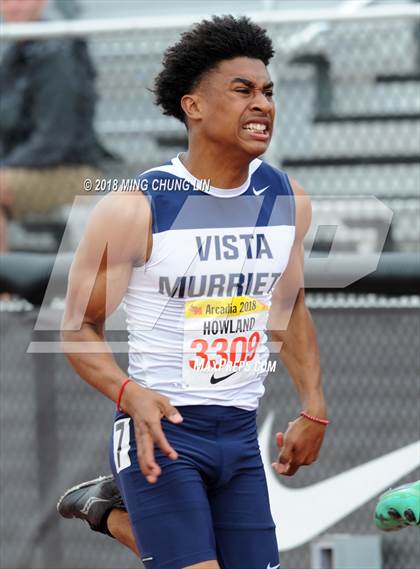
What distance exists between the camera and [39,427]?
5.10 m

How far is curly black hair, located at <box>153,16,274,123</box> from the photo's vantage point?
11.7 feet

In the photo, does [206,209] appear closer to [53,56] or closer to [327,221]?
[327,221]

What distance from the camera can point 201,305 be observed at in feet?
11.5

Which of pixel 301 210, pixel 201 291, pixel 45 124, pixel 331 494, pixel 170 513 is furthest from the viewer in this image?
pixel 45 124

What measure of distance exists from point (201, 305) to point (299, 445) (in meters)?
0.60

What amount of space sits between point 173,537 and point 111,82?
3874 millimetres

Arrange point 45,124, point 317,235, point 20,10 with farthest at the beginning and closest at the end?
1. point 20,10
2. point 45,124
3. point 317,235

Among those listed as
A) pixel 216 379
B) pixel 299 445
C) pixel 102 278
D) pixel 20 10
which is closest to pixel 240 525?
pixel 299 445

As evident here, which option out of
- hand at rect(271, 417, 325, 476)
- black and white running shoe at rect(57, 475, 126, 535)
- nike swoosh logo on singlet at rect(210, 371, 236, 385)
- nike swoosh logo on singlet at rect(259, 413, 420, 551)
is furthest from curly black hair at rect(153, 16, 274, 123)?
nike swoosh logo on singlet at rect(259, 413, 420, 551)

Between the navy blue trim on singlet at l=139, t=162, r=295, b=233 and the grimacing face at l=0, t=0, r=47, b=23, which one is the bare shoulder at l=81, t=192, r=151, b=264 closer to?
the navy blue trim on singlet at l=139, t=162, r=295, b=233

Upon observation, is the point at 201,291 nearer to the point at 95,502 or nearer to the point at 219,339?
the point at 219,339

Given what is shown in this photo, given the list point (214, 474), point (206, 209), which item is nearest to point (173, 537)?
point (214, 474)

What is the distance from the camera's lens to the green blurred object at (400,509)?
365 cm

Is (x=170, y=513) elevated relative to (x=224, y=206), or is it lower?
lower
